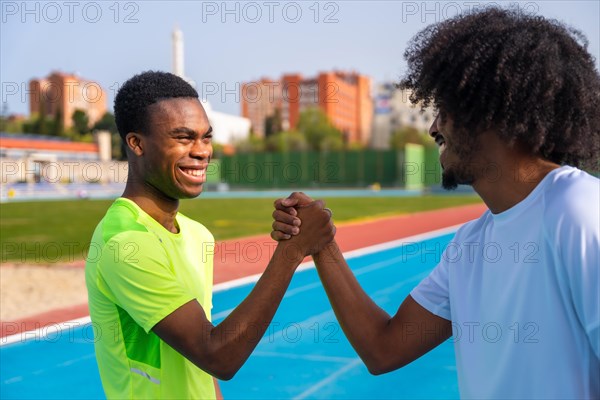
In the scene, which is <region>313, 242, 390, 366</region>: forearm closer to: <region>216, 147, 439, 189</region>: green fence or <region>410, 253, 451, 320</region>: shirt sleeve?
<region>410, 253, 451, 320</region>: shirt sleeve

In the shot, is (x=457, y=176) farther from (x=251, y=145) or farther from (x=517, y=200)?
(x=251, y=145)

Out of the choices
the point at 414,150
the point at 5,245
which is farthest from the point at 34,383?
the point at 414,150

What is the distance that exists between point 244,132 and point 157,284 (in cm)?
10979

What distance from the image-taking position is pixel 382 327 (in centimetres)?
220

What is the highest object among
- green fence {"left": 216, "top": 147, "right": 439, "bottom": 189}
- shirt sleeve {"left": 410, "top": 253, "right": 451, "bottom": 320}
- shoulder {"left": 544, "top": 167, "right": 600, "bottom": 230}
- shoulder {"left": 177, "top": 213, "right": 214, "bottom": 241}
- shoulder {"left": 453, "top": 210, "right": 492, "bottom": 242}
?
shoulder {"left": 544, "top": 167, "right": 600, "bottom": 230}

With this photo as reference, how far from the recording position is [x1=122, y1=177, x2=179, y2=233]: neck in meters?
2.33

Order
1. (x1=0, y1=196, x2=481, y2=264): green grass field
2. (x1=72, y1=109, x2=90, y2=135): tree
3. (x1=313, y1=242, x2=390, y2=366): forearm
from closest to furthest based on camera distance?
(x1=313, y1=242, x2=390, y2=366): forearm < (x1=0, y1=196, x2=481, y2=264): green grass field < (x1=72, y1=109, x2=90, y2=135): tree

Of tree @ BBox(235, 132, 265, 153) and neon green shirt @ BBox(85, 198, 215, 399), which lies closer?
neon green shirt @ BBox(85, 198, 215, 399)

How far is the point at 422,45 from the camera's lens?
206 centimetres

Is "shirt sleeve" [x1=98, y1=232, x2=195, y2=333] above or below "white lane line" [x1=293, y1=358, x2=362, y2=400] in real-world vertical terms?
above

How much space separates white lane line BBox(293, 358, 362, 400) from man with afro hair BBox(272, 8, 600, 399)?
3197 millimetres

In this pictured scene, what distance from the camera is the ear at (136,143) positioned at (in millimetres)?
2305

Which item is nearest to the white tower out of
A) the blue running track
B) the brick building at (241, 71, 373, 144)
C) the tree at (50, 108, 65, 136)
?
the tree at (50, 108, 65, 136)

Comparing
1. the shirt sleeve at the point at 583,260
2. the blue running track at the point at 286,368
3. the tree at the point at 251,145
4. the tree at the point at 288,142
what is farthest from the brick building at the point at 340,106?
Result: the shirt sleeve at the point at 583,260
